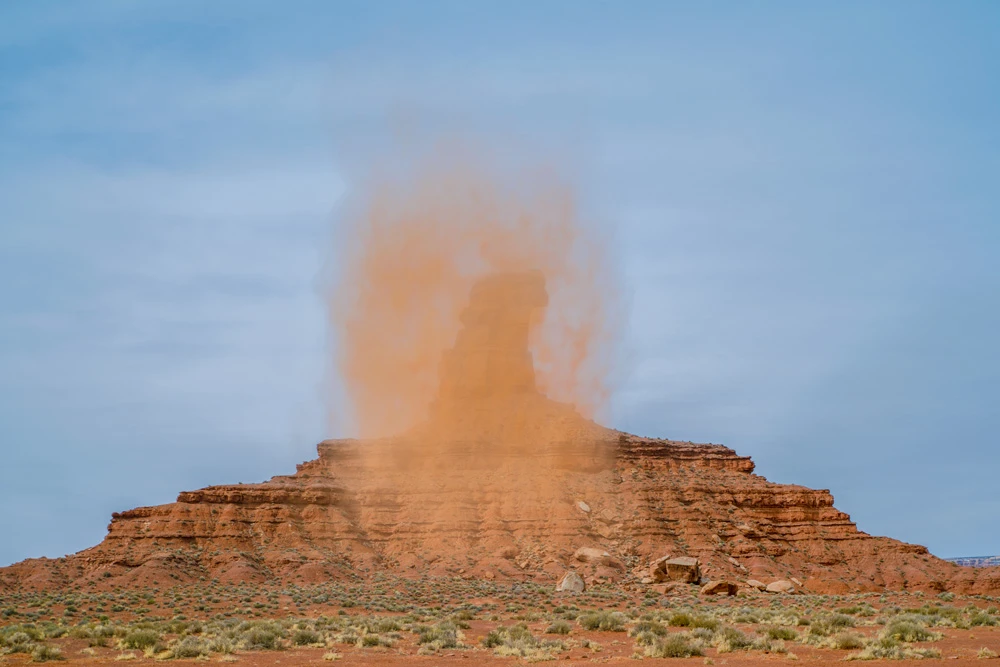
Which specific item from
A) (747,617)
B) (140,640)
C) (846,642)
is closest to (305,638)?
(140,640)

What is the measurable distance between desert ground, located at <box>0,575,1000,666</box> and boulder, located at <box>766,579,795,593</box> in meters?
2.78

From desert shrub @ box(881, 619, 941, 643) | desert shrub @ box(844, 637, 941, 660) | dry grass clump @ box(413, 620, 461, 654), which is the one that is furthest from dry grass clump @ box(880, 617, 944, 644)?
dry grass clump @ box(413, 620, 461, 654)

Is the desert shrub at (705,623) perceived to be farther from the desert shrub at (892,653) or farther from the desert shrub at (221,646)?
the desert shrub at (221,646)

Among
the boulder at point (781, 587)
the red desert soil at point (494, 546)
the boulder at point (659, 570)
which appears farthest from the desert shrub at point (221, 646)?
the boulder at point (781, 587)

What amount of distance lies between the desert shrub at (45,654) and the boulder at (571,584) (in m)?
33.8

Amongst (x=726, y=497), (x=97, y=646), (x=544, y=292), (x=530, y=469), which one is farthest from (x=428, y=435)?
(x=97, y=646)

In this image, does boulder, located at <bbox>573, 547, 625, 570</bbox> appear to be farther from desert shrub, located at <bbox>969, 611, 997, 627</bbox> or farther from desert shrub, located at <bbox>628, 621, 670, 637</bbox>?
desert shrub, located at <bbox>628, 621, 670, 637</bbox>

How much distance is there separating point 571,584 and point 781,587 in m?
13.8

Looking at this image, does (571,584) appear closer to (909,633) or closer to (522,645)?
(522,645)

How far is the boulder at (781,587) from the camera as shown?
60938 millimetres

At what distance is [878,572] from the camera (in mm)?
69938

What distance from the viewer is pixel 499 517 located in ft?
245

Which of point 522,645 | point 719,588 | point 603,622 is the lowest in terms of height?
point 522,645

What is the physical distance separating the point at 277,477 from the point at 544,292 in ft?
97.5
